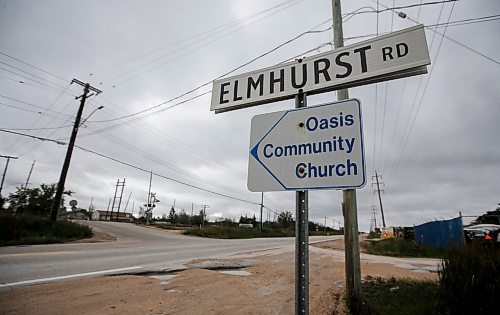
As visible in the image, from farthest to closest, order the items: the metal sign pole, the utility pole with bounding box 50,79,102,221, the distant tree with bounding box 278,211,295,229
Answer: the distant tree with bounding box 278,211,295,229 < the utility pole with bounding box 50,79,102,221 < the metal sign pole

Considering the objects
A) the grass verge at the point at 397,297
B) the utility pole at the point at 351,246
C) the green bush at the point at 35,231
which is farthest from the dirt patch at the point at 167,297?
the green bush at the point at 35,231

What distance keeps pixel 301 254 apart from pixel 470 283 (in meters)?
2.41

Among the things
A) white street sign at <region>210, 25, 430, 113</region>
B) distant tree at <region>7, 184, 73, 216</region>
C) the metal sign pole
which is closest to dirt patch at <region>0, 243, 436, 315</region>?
the metal sign pole

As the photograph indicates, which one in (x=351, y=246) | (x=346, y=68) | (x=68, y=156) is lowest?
(x=351, y=246)

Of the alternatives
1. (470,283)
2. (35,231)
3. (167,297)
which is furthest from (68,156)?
(470,283)

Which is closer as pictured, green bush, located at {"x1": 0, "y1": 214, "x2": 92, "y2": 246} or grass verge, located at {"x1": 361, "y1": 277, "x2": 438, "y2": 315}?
grass verge, located at {"x1": 361, "y1": 277, "x2": 438, "y2": 315}

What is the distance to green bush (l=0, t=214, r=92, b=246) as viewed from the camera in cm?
1406

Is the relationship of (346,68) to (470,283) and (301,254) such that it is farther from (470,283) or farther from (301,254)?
(470,283)

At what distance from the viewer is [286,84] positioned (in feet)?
6.31

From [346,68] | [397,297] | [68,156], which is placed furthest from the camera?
[68,156]

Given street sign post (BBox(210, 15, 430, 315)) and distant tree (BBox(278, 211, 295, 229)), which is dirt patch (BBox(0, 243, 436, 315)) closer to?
street sign post (BBox(210, 15, 430, 315))

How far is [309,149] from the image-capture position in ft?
4.91

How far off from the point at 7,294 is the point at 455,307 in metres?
5.73

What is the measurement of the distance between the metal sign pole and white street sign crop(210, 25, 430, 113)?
81cm
